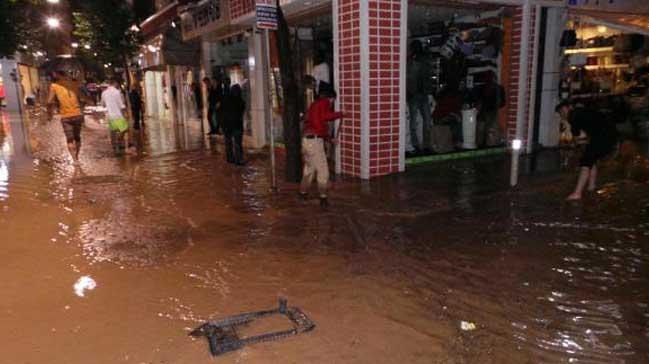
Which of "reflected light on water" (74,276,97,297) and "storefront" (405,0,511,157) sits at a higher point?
"storefront" (405,0,511,157)

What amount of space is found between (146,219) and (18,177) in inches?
192

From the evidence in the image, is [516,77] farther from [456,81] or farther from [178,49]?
[178,49]

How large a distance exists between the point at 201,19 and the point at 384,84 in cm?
849

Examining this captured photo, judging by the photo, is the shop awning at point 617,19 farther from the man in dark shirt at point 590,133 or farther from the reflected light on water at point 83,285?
the reflected light on water at point 83,285

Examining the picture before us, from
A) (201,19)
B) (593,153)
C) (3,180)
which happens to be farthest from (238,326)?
(201,19)

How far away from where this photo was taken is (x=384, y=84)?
344 inches

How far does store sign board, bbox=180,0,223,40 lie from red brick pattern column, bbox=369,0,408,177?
252 inches

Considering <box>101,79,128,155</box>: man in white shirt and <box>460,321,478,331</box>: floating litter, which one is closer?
<box>460,321,478,331</box>: floating litter

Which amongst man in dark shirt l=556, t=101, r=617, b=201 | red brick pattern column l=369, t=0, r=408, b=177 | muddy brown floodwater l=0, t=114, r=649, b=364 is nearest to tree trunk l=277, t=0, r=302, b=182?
muddy brown floodwater l=0, t=114, r=649, b=364

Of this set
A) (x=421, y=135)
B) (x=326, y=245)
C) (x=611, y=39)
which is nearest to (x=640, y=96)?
(x=611, y=39)

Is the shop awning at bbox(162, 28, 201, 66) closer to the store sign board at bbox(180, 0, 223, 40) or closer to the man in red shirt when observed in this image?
the store sign board at bbox(180, 0, 223, 40)

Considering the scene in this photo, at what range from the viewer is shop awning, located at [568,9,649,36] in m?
10.6

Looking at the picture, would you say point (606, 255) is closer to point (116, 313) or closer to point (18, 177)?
point (116, 313)

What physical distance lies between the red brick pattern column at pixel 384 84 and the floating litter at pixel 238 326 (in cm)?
522
